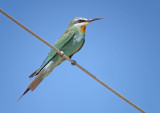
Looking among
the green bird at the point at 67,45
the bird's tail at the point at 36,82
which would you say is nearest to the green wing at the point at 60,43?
the green bird at the point at 67,45

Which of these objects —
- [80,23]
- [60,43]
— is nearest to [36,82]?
[60,43]

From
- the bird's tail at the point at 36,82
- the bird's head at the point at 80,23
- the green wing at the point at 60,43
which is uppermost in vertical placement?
the bird's head at the point at 80,23

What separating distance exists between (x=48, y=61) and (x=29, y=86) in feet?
2.06

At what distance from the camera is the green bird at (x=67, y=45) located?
12.5 feet

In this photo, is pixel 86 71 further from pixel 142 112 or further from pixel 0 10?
pixel 0 10

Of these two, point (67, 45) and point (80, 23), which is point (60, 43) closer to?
point (67, 45)

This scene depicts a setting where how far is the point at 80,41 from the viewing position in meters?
4.16

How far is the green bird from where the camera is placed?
3809mm

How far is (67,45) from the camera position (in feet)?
13.5

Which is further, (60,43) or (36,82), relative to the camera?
(60,43)

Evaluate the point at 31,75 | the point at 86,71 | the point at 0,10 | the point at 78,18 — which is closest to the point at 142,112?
the point at 86,71

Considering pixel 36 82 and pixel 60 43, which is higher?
pixel 60 43

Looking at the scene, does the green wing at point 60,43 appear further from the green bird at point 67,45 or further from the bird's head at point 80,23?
the bird's head at point 80,23

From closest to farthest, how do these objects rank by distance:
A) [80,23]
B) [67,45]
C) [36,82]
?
[36,82]
[67,45]
[80,23]
